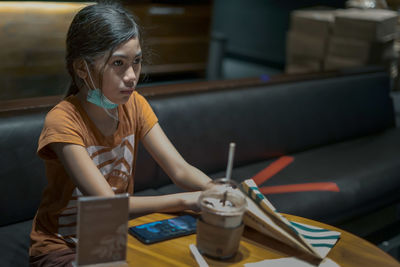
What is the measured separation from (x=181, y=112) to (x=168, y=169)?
75cm

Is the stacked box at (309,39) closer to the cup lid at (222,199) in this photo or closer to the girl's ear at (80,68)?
the girl's ear at (80,68)

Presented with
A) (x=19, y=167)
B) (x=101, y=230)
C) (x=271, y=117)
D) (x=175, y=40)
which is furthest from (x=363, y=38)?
(x=101, y=230)

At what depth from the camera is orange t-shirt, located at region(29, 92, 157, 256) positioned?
4.33ft

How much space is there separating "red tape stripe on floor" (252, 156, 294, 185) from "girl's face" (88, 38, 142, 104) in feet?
3.95

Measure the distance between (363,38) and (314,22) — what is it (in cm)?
54

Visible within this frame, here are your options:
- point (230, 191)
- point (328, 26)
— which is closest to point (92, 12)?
point (230, 191)

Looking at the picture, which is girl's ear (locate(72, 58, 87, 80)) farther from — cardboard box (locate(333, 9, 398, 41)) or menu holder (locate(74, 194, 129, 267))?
cardboard box (locate(333, 9, 398, 41))

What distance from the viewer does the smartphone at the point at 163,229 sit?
4.08 ft

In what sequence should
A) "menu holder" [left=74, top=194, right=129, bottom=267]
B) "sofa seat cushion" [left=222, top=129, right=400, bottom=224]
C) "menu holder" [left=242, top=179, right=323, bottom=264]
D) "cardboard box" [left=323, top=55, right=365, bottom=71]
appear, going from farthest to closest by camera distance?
1. "cardboard box" [left=323, top=55, right=365, bottom=71]
2. "sofa seat cushion" [left=222, top=129, right=400, bottom=224]
3. "menu holder" [left=242, top=179, right=323, bottom=264]
4. "menu holder" [left=74, top=194, right=129, bottom=267]

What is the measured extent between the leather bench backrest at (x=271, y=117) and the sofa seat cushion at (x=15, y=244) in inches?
21.9

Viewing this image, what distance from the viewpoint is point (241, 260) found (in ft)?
3.81

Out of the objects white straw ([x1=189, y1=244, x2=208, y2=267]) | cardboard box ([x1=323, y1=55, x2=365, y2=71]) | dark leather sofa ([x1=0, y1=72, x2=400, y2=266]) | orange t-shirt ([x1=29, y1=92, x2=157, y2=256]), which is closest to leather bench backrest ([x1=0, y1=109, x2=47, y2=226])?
dark leather sofa ([x1=0, y1=72, x2=400, y2=266])

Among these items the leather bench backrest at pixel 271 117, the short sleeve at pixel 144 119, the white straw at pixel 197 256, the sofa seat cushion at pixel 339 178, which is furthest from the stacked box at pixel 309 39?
the white straw at pixel 197 256

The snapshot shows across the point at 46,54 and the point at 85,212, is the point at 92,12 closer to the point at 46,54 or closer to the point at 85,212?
the point at 85,212
